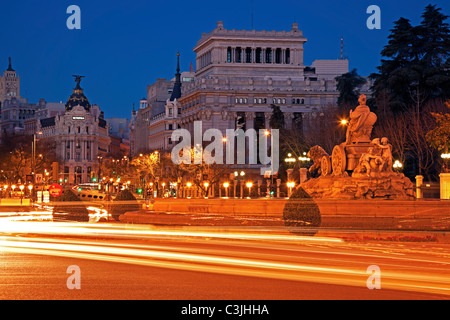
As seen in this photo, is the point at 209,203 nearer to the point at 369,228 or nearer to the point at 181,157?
the point at 369,228

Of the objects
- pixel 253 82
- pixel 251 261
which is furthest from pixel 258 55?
pixel 251 261

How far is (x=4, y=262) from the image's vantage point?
1945cm

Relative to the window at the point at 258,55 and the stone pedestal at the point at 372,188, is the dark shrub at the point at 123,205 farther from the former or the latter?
the window at the point at 258,55

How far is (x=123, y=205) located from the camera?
44.7 metres

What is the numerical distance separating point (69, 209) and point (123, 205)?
302 cm

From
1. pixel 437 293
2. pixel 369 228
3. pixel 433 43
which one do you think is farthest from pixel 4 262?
pixel 433 43

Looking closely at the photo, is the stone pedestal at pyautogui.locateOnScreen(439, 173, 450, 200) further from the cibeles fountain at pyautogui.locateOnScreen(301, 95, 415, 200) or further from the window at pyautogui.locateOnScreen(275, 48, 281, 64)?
the window at pyautogui.locateOnScreen(275, 48, 281, 64)

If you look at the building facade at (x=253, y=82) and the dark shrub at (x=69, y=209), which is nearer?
the dark shrub at (x=69, y=209)

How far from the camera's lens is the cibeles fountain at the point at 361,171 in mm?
37000

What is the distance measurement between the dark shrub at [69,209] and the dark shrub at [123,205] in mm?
1474

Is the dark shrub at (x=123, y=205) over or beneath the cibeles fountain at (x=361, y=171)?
beneath

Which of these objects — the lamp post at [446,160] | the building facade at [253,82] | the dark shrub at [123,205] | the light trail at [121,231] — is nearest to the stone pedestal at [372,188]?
the light trail at [121,231]
